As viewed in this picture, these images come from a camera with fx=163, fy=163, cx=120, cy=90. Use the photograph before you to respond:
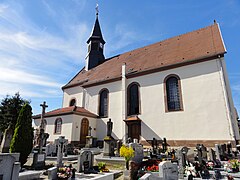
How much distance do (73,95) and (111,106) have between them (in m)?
6.90

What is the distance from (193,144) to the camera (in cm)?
1251

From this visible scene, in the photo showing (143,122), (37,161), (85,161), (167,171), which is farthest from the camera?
(143,122)

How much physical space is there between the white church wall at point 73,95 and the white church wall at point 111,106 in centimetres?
157

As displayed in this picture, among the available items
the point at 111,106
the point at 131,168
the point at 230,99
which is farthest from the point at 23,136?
the point at 230,99

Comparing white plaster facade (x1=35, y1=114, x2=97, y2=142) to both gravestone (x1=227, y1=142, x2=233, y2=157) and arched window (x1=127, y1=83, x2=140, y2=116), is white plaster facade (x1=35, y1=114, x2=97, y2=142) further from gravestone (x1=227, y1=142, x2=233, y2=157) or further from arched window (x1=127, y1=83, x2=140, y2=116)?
gravestone (x1=227, y1=142, x2=233, y2=157)

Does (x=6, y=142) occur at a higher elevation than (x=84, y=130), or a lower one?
lower

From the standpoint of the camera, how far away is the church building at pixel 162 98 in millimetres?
12516

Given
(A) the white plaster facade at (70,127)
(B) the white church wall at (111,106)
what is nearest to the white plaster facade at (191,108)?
(B) the white church wall at (111,106)

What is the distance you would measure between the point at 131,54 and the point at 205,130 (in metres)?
13.4

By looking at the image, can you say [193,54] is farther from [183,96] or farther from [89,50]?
[89,50]

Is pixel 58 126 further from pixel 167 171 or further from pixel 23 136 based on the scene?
pixel 167 171

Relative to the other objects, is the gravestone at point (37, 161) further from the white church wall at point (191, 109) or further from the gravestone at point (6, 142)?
the white church wall at point (191, 109)

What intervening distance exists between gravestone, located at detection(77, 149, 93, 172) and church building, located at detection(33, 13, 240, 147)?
800cm

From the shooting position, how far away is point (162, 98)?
49.3 feet
